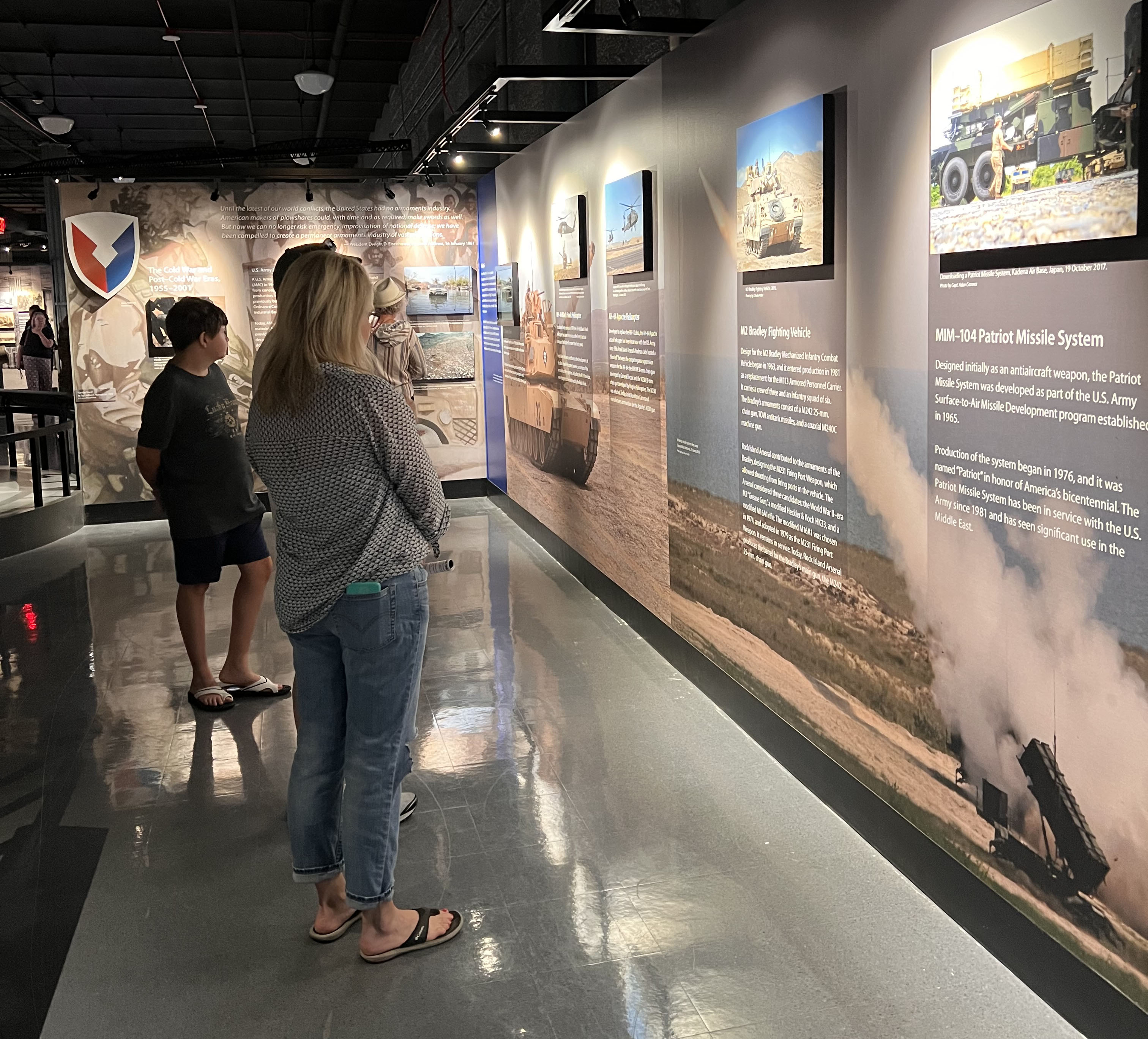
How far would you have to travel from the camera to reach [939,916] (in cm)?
288


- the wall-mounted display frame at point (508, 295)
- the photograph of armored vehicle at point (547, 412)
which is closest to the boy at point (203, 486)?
the photograph of armored vehicle at point (547, 412)

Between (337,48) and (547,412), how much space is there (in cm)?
550

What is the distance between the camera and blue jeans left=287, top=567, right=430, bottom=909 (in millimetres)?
2494

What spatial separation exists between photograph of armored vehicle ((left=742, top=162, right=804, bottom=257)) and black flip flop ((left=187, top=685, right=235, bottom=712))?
2715mm

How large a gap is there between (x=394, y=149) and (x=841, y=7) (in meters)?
6.57

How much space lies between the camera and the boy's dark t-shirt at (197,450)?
4195 millimetres

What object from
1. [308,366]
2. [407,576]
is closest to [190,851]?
[407,576]

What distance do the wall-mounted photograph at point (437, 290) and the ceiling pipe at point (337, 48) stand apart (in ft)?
5.66

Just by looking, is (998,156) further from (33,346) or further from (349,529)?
(33,346)

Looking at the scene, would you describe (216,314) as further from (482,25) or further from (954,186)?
(482,25)

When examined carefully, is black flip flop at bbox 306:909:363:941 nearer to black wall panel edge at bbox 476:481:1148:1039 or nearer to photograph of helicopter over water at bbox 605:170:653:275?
A: black wall panel edge at bbox 476:481:1148:1039

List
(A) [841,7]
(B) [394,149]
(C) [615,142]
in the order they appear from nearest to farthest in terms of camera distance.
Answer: (A) [841,7] → (C) [615,142] → (B) [394,149]

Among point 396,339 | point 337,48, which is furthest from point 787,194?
point 337,48

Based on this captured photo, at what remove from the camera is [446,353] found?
9.47m
